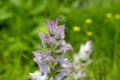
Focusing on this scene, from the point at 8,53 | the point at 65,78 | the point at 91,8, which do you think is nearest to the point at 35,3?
the point at 91,8

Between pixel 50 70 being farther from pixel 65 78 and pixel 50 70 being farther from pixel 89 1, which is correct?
pixel 89 1

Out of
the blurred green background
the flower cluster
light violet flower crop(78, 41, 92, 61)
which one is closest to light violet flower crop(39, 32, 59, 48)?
the flower cluster

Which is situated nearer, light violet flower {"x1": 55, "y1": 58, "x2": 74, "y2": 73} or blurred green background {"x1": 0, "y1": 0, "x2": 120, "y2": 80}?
light violet flower {"x1": 55, "y1": 58, "x2": 74, "y2": 73}

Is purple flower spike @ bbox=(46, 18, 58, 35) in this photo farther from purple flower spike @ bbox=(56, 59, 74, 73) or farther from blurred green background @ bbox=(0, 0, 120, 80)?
blurred green background @ bbox=(0, 0, 120, 80)

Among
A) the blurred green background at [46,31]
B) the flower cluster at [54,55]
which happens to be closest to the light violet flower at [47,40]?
the flower cluster at [54,55]

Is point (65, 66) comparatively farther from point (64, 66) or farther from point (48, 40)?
point (48, 40)

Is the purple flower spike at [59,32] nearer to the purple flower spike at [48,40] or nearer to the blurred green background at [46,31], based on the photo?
the purple flower spike at [48,40]
